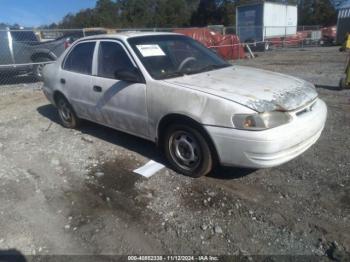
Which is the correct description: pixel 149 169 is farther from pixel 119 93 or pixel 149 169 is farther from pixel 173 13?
pixel 173 13

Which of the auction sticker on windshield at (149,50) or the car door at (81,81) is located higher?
the auction sticker on windshield at (149,50)

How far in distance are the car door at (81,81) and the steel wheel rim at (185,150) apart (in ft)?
4.87

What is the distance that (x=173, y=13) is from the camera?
71.0 metres

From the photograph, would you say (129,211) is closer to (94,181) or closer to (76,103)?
(94,181)

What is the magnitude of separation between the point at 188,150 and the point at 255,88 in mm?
1031

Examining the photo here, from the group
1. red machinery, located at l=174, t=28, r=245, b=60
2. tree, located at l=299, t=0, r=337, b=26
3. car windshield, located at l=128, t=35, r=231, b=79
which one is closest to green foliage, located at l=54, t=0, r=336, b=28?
tree, located at l=299, t=0, r=337, b=26

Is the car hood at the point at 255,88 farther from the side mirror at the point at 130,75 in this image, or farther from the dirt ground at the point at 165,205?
the dirt ground at the point at 165,205

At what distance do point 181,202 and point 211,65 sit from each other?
6.55 ft

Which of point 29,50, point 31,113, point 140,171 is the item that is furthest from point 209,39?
point 140,171

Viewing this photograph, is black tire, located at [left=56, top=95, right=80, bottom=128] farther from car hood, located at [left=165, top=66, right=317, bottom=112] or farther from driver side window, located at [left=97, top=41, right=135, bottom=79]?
car hood, located at [left=165, top=66, right=317, bottom=112]

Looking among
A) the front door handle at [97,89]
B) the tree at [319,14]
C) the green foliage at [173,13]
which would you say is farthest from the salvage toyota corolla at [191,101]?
the green foliage at [173,13]

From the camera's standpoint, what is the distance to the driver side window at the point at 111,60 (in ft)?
14.1

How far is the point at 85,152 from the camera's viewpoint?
5.02 metres

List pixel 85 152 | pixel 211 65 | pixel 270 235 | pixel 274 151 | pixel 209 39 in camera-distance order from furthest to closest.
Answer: pixel 209 39, pixel 85 152, pixel 211 65, pixel 274 151, pixel 270 235
